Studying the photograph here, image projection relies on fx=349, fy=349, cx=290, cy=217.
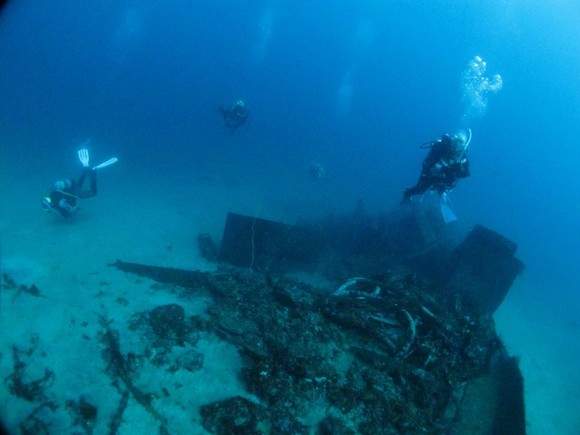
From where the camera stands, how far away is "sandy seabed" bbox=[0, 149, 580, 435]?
4.15m

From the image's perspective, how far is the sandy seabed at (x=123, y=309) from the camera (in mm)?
4148

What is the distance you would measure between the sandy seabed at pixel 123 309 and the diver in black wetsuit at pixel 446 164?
491 centimetres

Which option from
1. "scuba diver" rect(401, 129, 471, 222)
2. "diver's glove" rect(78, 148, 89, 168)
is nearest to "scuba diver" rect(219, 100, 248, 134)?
"diver's glove" rect(78, 148, 89, 168)

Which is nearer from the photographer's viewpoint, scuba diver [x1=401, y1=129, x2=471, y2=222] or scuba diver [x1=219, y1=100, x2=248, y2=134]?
scuba diver [x1=401, y1=129, x2=471, y2=222]

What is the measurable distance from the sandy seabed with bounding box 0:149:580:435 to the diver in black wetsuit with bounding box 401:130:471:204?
4.91m

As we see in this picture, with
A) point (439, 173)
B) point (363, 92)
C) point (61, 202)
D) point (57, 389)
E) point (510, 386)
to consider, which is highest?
point (363, 92)

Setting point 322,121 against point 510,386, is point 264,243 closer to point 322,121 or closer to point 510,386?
point 510,386

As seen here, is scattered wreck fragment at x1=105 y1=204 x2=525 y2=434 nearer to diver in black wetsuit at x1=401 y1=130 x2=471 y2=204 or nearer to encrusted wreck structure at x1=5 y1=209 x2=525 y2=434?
encrusted wreck structure at x1=5 y1=209 x2=525 y2=434

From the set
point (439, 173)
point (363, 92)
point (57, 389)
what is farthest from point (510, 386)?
point (363, 92)

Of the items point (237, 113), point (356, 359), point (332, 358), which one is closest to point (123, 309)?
point (332, 358)

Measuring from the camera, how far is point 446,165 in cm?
763

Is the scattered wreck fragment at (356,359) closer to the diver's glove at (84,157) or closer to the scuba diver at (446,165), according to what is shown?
the scuba diver at (446,165)

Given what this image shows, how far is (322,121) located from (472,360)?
67.7m

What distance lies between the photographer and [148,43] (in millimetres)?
93625
